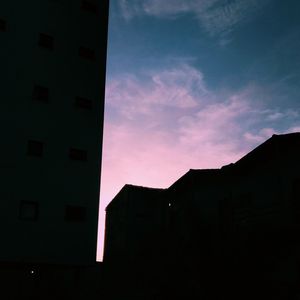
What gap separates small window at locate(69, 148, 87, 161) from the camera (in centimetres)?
1962

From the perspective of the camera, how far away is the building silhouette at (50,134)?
1770 cm

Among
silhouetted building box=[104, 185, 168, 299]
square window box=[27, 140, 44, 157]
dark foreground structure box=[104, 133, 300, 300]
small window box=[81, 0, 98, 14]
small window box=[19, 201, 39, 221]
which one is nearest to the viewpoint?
dark foreground structure box=[104, 133, 300, 300]

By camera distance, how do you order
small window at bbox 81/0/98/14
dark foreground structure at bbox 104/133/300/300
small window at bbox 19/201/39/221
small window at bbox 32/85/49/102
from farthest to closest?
small window at bbox 81/0/98/14 < small window at bbox 32/85/49/102 < small window at bbox 19/201/39/221 < dark foreground structure at bbox 104/133/300/300

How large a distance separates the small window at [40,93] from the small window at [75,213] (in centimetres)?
574

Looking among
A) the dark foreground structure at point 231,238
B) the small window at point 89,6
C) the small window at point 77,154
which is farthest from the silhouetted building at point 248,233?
the small window at point 89,6

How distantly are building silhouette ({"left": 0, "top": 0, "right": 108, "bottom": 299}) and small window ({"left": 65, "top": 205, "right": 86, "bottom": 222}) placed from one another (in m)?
0.05

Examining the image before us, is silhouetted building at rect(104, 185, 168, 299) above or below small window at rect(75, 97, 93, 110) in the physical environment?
below

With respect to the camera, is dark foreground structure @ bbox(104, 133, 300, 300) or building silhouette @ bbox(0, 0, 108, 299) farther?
building silhouette @ bbox(0, 0, 108, 299)

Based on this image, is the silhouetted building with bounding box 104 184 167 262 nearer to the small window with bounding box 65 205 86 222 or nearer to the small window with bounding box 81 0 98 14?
the small window with bounding box 65 205 86 222

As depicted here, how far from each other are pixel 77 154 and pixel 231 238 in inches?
364

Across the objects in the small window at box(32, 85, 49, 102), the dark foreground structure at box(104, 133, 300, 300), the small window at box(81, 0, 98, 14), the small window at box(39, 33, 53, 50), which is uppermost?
the small window at box(81, 0, 98, 14)

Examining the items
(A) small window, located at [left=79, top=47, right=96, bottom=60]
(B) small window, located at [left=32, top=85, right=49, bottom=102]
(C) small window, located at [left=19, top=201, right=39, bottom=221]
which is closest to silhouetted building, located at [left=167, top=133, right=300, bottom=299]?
(C) small window, located at [left=19, top=201, right=39, bottom=221]

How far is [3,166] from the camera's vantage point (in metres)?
17.7

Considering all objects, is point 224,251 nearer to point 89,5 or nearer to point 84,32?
point 84,32
